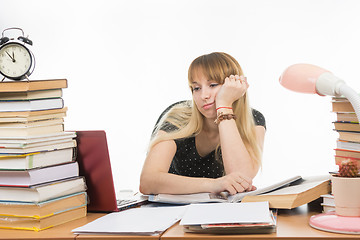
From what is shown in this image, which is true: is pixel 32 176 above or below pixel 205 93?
below

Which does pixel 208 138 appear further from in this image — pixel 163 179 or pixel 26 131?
pixel 26 131

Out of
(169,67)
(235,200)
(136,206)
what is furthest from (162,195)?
(169,67)

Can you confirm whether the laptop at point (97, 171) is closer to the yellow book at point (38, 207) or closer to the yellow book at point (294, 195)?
the yellow book at point (38, 207)

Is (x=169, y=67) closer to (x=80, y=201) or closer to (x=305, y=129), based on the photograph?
(x=305, y=129)

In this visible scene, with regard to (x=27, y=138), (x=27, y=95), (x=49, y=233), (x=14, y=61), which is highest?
(x=14, y=61)

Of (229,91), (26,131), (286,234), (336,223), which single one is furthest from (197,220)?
(229,91)

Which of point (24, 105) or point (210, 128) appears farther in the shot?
point (210, 128)

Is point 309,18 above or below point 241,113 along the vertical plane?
above

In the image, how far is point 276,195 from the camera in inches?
44.5

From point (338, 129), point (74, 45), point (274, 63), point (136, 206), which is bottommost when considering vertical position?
point (136, 206)

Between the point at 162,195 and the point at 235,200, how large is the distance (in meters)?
0.24

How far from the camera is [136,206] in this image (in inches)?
50.9

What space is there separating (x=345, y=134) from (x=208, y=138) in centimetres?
97

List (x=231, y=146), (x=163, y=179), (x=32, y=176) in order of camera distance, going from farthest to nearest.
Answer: (x=231, y=146) → (x=163, y=179) → (x=32, y=176)
